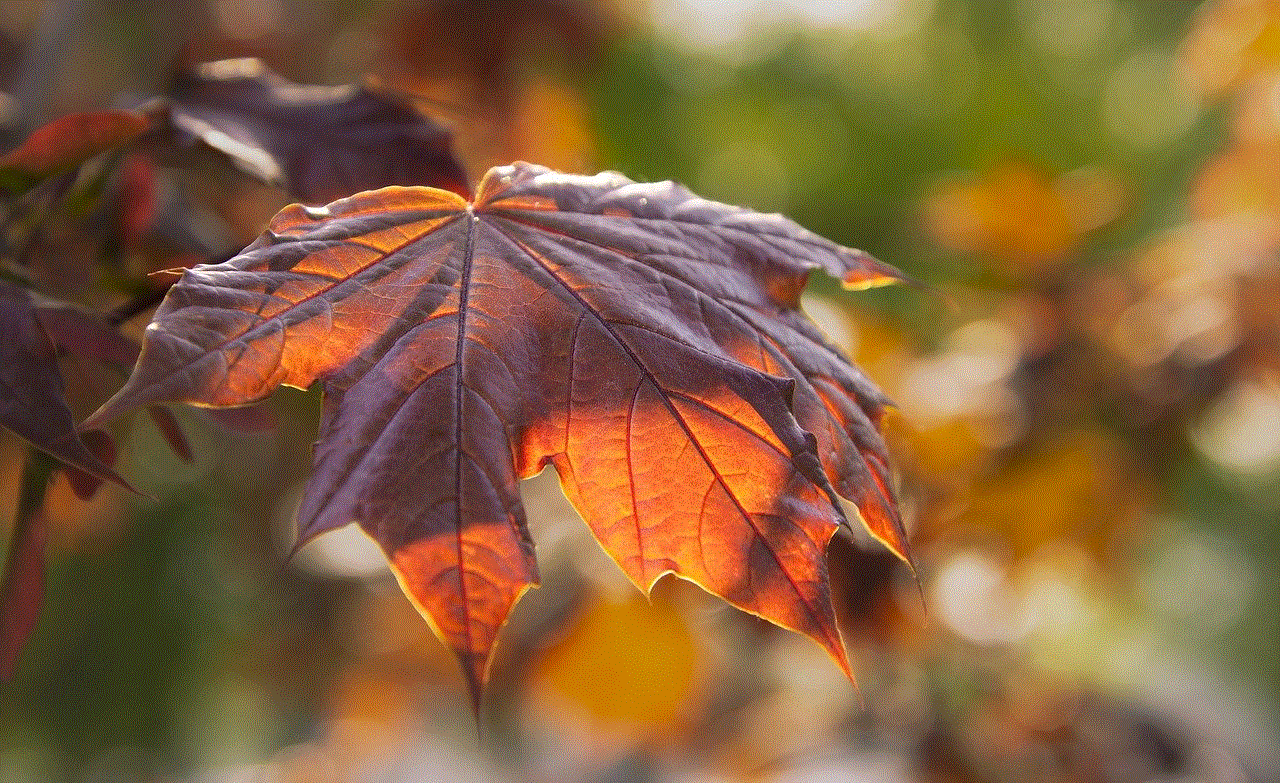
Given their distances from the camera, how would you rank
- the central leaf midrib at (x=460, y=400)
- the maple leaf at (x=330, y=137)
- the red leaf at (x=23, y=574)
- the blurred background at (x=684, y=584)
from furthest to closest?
1. the blurred background at (x=684, y=584)
2. the maple leaf at (x=330, y=137)
3. the red leaf at (x=23, y=574)
4. the central leaf midrib at (x=460, y=400)

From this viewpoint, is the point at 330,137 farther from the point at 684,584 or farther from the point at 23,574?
the point at 684,584

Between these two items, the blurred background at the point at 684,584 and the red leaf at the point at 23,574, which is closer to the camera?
the red leaf at the point at 23,574

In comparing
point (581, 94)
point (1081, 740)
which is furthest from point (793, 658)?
point (581, 94)

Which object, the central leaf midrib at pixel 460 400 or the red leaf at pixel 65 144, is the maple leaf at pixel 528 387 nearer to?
the central leaf midrib at pixel 460 400

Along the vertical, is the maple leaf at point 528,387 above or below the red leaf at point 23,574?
above

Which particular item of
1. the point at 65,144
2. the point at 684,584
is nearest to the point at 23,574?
the point at 65,144

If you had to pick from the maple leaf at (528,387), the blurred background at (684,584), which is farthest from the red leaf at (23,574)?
the maple leaf at (528,387)

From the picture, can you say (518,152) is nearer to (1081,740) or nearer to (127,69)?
(127,69)
